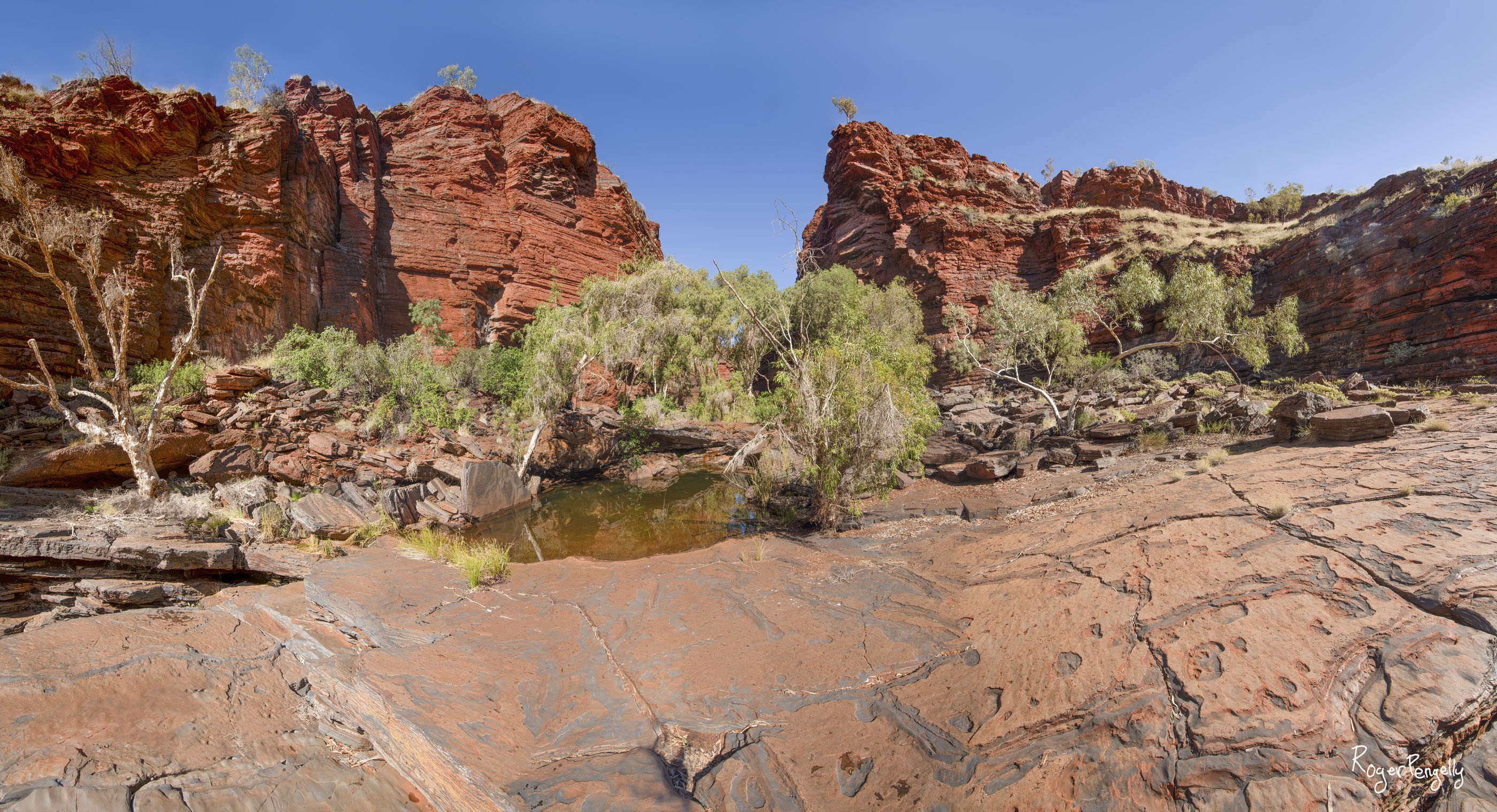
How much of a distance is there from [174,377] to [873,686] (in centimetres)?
1780

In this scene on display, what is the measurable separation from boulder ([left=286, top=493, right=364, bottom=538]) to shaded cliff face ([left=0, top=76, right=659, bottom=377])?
8.12m

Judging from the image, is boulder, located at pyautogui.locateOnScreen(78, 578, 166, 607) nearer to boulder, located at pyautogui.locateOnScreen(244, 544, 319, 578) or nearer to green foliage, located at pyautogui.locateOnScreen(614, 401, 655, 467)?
boulder, located at pyautogui.locateOnScreen(244, 544, 319, 578)

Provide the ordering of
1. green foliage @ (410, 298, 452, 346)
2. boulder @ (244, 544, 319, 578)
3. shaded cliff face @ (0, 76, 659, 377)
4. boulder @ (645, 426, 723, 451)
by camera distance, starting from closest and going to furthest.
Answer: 1. boulder @ (244, 544, 319, 578)
2. shaded cliff face @ (0, 76, 659, 377)
3. boulder @ (645, 426, 723, 451)
4. green foliage @ (410, 298, 452, 346)

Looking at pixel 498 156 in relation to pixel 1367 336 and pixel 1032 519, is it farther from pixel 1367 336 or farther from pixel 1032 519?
pixel 1367 336

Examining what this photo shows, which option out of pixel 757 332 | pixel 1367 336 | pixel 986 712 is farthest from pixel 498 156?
pixel 1367 336

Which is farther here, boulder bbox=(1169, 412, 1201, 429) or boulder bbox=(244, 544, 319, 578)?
boulder bbox=(1169, 412, 1201, 429)

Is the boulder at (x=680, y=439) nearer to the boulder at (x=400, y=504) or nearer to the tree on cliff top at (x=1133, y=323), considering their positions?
the boulder at (x=400, y=504)

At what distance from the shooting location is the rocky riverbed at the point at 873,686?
2.74 meters

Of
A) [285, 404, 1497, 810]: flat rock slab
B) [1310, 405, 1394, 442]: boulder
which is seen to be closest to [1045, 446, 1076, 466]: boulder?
[1310, 405, 1394, 442]: boulder

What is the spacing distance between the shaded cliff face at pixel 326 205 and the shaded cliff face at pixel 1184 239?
15.1 meters

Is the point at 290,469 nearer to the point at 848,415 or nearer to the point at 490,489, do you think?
the point at 490,489

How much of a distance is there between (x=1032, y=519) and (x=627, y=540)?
7.80m

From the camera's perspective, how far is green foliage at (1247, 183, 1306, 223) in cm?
3191

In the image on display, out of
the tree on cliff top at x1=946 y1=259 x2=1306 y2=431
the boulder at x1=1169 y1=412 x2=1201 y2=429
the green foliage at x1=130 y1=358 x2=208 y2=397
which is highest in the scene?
the tree on cliff top at x1=946 y1=259 x2=1306 y2=431
